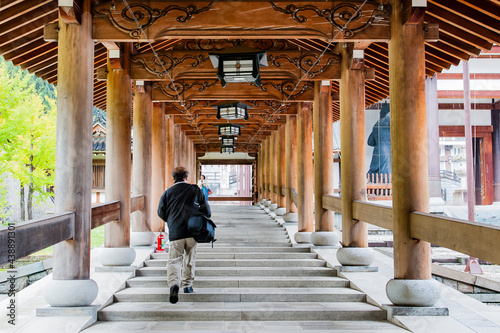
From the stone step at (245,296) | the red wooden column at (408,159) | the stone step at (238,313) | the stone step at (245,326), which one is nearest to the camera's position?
the stone step at (245,326)

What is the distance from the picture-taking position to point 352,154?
7.28 meters

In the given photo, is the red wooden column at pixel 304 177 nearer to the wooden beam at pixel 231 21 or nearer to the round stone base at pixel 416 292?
the round stone base at pixel 416 292

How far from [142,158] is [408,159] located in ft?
18.9

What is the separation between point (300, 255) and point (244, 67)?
372 cm

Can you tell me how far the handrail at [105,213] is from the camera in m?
5.78

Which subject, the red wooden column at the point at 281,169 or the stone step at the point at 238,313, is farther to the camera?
the red wooden column at the point at 281,169

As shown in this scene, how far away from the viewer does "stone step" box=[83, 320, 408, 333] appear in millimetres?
4715

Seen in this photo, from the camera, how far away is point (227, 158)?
27.4 meters

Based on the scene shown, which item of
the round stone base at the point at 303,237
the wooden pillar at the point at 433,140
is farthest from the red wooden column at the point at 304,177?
the wooden pillar at the point at 433,140

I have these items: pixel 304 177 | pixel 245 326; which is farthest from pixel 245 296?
pixel 304 177

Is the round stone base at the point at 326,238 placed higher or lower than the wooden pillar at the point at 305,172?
lower

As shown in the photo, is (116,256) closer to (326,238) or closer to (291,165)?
(326,238)

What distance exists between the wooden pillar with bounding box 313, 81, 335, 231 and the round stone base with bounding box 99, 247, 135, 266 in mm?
3732

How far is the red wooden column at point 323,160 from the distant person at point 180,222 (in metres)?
3.64
